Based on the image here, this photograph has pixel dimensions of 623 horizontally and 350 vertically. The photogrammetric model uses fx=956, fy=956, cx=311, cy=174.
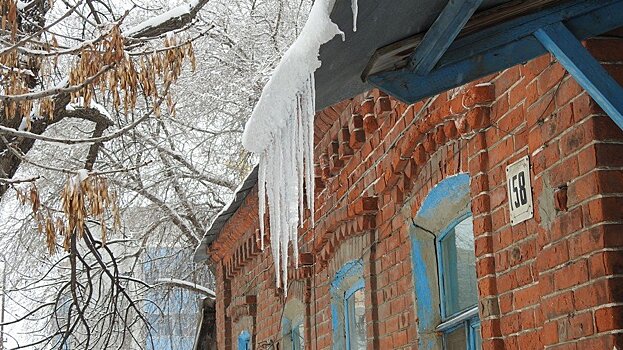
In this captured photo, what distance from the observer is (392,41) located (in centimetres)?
291

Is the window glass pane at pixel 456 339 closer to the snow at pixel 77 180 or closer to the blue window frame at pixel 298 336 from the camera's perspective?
the snow at pixel 77 180

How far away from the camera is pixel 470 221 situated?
165 inches

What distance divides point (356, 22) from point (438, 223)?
2.03 metres

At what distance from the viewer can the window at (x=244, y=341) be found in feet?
32.7

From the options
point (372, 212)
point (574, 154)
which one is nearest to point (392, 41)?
point (574, 154)

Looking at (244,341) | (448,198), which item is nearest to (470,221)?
(448,198)

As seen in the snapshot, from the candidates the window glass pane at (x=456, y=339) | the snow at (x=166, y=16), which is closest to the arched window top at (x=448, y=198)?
the window glass pane at (x=456, y=339)

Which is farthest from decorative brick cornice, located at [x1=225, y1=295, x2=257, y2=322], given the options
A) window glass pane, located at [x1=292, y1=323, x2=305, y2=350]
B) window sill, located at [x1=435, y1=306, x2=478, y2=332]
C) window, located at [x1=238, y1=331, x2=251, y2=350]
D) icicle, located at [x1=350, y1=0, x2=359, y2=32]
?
icicle, located at [x1=350, y1=0, x2=359, y2=32]

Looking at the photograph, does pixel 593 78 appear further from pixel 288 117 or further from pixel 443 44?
pixel 288 117

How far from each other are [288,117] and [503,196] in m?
0.96

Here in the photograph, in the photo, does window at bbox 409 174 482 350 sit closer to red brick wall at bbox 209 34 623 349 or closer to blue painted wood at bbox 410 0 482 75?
red brick wall at bbox 209 34 623 349

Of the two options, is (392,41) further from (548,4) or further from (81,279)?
(81,279)

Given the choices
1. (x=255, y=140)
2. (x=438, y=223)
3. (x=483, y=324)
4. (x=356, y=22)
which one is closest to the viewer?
(x=356, y=22)

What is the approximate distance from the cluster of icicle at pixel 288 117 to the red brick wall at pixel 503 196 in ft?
2.32
